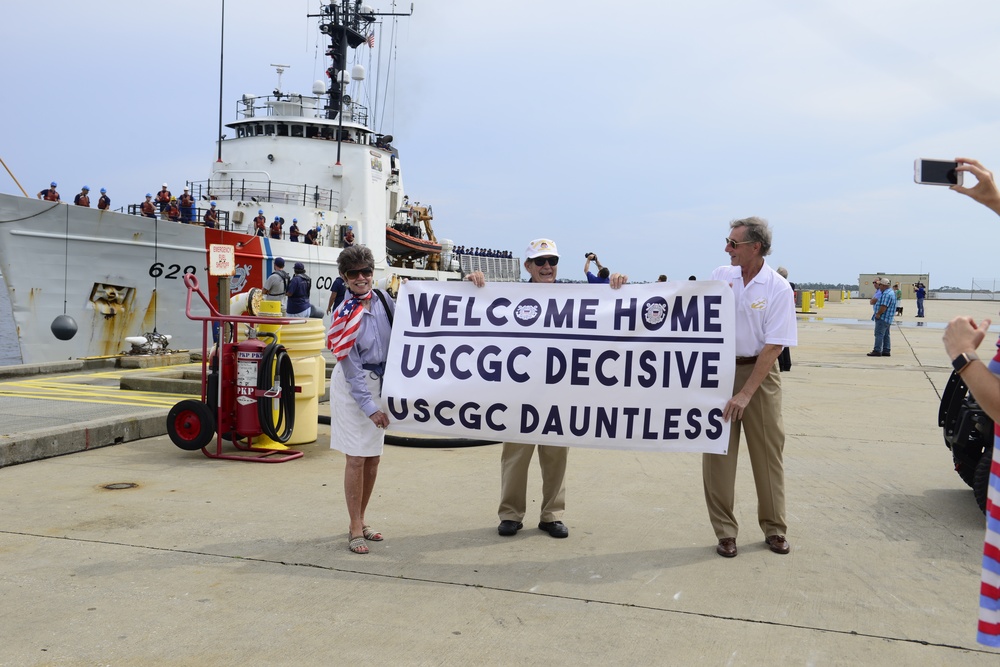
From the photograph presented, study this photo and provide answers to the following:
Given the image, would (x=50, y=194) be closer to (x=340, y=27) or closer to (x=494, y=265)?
(x=340, y=27)

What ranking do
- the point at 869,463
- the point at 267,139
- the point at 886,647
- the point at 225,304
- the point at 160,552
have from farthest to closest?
the point at 267,139 → the point at 225,304 → the point at 869,463 → the point at 160,552 → the point at 886,647

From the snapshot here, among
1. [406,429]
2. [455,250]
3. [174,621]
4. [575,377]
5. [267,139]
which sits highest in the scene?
[267,139]

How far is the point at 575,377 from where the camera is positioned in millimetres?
5074

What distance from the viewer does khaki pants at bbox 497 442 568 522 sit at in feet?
17.1

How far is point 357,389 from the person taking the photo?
15.9 ft

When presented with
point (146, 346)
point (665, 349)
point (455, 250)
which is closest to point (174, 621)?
point (665, 349)

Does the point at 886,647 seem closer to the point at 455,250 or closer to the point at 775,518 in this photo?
the point at 775,518

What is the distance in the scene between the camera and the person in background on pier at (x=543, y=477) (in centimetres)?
518

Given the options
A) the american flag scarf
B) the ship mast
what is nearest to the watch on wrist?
the american flag scarf

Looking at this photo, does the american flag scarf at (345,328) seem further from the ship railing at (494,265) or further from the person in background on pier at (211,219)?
the ship railing at (494,265)

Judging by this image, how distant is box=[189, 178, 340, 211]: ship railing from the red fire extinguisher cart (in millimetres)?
19040

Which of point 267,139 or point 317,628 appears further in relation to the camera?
point 267,139

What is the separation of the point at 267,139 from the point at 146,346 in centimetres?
1327

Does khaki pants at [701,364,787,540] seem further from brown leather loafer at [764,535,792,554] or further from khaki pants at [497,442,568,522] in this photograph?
khaki pants at [497,442,568,522]
